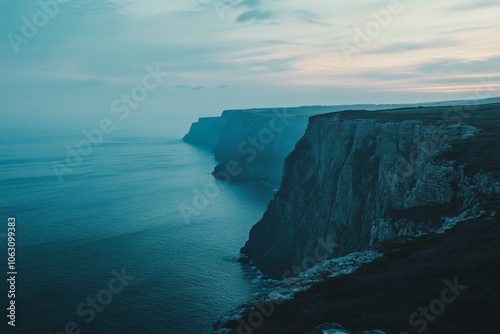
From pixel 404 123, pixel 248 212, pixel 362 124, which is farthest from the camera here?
pixel 248 212

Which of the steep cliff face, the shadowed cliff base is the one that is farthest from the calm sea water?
Answer: the shadowed cliff base

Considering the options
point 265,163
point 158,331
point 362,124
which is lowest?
point 158,331

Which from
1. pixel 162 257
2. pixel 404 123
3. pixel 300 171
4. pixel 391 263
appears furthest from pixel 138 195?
pixel 391 263

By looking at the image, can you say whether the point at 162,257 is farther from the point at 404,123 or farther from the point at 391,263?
the point at 391,263

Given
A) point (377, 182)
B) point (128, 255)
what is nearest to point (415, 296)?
point (377, 182)

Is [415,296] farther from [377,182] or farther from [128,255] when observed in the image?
[128,255]

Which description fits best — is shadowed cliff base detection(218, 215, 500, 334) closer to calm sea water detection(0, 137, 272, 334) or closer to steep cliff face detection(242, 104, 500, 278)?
steep cliff face detection(242, 104, 500, 278)

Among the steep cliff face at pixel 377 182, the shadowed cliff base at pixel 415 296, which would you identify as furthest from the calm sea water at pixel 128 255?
the shadowed cliff base at pixel 415 296

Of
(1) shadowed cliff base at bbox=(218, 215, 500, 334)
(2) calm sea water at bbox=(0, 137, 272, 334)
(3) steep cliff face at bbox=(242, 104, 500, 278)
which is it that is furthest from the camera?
(2) calm sea water at bbox=(0, 137, 272, 334)

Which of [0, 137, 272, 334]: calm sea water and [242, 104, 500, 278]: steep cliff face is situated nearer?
[242, 104, 500, 278]: steep cliff face
